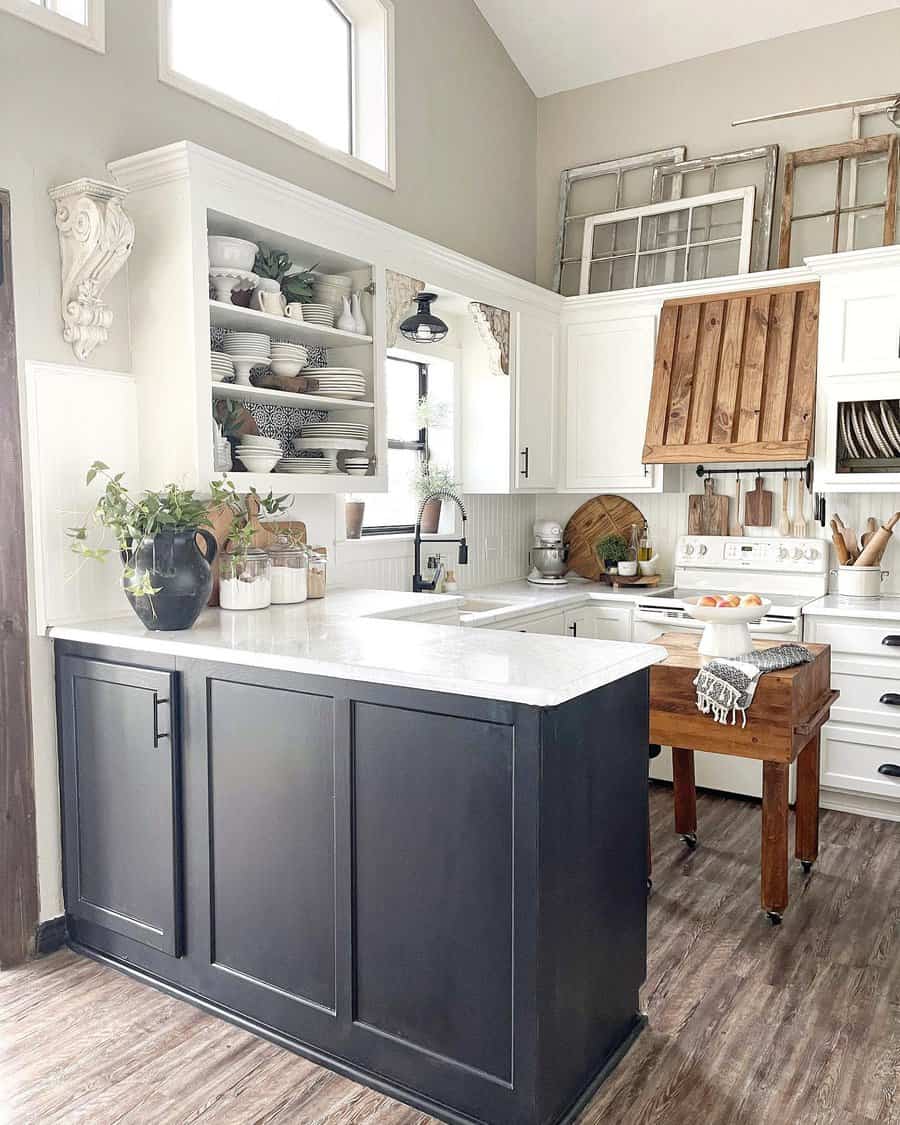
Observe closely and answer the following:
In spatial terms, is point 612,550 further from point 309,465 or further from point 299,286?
point 299,286

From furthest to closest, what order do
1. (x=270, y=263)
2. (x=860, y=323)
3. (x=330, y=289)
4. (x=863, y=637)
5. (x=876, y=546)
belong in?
(x=876, y=546) → (x=860, y=323) → (x=863, y=637) → (x=330, y=289) → (x=270, y=263)

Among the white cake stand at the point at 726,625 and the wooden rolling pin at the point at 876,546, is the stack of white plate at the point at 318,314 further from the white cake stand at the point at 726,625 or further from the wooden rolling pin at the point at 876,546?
the wooden rolling pin at the point at 876,546

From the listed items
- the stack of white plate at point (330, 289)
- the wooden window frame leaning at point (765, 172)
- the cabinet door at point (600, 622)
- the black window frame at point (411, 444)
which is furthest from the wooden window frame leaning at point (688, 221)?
the stack of white plate at point (330, 289)

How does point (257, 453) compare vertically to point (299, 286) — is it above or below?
below

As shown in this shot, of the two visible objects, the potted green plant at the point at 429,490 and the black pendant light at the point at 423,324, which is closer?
the black pendant light at the point at 423,324

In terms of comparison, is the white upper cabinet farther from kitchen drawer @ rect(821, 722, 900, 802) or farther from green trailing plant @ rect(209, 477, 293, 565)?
green trailing plant @ rect(209, 477, 293, 565)

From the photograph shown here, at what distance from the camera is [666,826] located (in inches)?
154

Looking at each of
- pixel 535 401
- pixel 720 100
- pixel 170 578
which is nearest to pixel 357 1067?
pixel 170 578

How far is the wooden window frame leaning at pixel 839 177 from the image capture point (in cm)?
431

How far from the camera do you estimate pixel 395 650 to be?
2.35 metres

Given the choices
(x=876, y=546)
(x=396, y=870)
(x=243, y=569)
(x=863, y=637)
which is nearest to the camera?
(x=396, y=870)

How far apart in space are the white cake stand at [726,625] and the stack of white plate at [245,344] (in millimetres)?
1693

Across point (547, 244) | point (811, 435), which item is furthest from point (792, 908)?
point (547, 244)

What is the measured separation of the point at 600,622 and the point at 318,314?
2.12 meters
